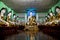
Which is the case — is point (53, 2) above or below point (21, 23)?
above

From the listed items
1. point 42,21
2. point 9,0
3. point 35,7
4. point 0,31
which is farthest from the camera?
point 35,7

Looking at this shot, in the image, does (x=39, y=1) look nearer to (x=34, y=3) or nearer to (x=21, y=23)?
(x=34, y=3)

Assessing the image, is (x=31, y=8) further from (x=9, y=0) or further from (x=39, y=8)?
(x=9, y=0)

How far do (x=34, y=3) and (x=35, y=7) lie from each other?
611mm

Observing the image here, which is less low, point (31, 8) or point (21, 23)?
point (31, 8)

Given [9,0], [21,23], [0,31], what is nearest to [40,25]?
[21,23]

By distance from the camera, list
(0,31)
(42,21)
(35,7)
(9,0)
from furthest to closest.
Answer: (35,7)
(42,21)
(9,0)
(0,31)

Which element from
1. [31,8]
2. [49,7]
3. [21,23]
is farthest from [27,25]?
[49,7]

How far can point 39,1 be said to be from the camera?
11.3 m

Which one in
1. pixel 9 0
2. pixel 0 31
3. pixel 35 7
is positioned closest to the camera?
pixel 0 31

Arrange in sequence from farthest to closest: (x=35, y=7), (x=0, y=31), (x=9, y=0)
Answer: (x=35, y=7), (x=9, y=0), (x=0, y=31)

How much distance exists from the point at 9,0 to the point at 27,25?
7.54 feet

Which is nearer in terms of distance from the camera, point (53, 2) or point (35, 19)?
point (53, 2)

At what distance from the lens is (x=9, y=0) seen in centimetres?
1088
